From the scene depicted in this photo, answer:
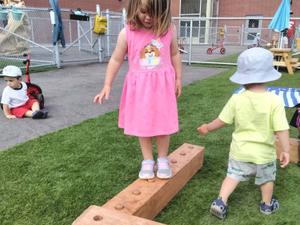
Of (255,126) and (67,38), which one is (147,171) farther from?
(67,38)

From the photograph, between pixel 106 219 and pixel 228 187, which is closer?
pixel 106 219

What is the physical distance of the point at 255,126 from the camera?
2.13 metres

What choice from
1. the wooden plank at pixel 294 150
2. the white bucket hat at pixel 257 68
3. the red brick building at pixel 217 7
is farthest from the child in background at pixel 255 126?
the red brick building at pixel 217 7

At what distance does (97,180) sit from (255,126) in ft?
4.31

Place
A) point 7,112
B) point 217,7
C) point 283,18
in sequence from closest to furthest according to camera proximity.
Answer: point 7,112, point 283,18, point 217,7

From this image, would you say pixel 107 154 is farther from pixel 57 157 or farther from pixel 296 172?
pixel 296 172

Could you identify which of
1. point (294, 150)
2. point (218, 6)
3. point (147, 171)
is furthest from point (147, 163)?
point (218, 6)

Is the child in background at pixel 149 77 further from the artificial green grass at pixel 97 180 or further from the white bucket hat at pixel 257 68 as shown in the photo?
the artificial green grass at pixel 97 180

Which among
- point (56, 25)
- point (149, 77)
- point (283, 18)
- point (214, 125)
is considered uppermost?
point (283, 18)

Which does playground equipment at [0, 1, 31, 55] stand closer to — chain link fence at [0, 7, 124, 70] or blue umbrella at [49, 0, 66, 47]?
chain link fence at [0, 7, 124, 70]

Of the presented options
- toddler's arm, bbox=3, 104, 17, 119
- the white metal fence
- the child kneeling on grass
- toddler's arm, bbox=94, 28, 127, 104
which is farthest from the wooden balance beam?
the white metal fence

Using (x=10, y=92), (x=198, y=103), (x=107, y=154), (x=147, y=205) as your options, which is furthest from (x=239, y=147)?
(x=10, y=92)

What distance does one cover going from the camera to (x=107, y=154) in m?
3.23

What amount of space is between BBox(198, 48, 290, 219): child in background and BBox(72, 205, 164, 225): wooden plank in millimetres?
729
